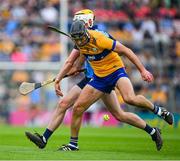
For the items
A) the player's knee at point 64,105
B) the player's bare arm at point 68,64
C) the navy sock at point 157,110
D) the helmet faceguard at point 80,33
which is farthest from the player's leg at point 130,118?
the helmet faceguard at point 80,33

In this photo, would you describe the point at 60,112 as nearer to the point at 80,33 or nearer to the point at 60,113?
the point at 60,113

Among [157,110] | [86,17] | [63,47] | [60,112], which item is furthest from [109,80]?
[63,47]

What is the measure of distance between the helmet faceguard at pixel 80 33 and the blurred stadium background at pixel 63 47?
1480 cm

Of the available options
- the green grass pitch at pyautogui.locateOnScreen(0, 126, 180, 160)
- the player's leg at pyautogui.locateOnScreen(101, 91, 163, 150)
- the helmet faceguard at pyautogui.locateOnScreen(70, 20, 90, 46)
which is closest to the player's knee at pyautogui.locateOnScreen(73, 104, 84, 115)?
the player's leg at pyautogui.locateOnScreen(101, 91, 163, 150)

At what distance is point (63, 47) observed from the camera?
29203 millimetres

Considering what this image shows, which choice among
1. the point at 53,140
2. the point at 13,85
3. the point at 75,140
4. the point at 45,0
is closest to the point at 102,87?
the point at 75,140

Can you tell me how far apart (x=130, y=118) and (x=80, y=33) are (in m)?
1.79

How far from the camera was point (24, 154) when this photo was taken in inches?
495

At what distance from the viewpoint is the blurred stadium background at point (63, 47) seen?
2842 cm

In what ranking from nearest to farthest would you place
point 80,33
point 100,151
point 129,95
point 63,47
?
1. point 80,33
2. point 129,95
3. point 100,151
4. point 63,47

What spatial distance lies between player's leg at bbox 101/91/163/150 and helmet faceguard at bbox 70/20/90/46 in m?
1.17

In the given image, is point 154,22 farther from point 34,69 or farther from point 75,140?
point 75,140

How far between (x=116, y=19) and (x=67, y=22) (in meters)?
1.92

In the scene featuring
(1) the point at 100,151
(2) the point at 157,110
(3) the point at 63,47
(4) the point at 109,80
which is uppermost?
(4) the point at 109,80
